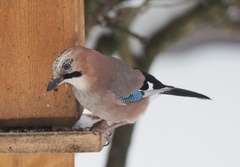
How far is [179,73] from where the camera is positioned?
7426 millimetres

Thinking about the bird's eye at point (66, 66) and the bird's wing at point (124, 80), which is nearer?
the bird's eye at point (66, 66)

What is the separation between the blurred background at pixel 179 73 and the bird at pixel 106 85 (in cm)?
54

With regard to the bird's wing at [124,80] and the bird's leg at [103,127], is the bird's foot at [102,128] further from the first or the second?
the bird's wing at [124,80]

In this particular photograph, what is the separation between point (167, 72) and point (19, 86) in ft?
11.5

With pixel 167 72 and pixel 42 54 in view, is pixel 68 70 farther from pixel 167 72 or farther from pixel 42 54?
pixel 167 72

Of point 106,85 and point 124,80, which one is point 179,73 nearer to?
point 124,80

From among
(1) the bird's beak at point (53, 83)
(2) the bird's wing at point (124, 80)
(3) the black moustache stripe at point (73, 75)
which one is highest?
(1) the bird's beak at point (53, 83)

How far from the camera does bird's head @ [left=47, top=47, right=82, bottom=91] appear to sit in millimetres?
3688

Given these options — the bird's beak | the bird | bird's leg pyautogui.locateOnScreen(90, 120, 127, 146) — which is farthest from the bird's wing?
the bird's beak

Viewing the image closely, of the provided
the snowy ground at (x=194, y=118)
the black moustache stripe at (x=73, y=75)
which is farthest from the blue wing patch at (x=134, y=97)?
the snowy ground at (x=194, y=118)

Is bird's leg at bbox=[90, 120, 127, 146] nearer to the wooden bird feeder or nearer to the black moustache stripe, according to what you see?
the wooden bird feeder

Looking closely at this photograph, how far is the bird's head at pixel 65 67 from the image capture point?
3.69 m

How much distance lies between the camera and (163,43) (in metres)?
5.09

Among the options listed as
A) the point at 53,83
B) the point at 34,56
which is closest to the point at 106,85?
the point at 34,56
